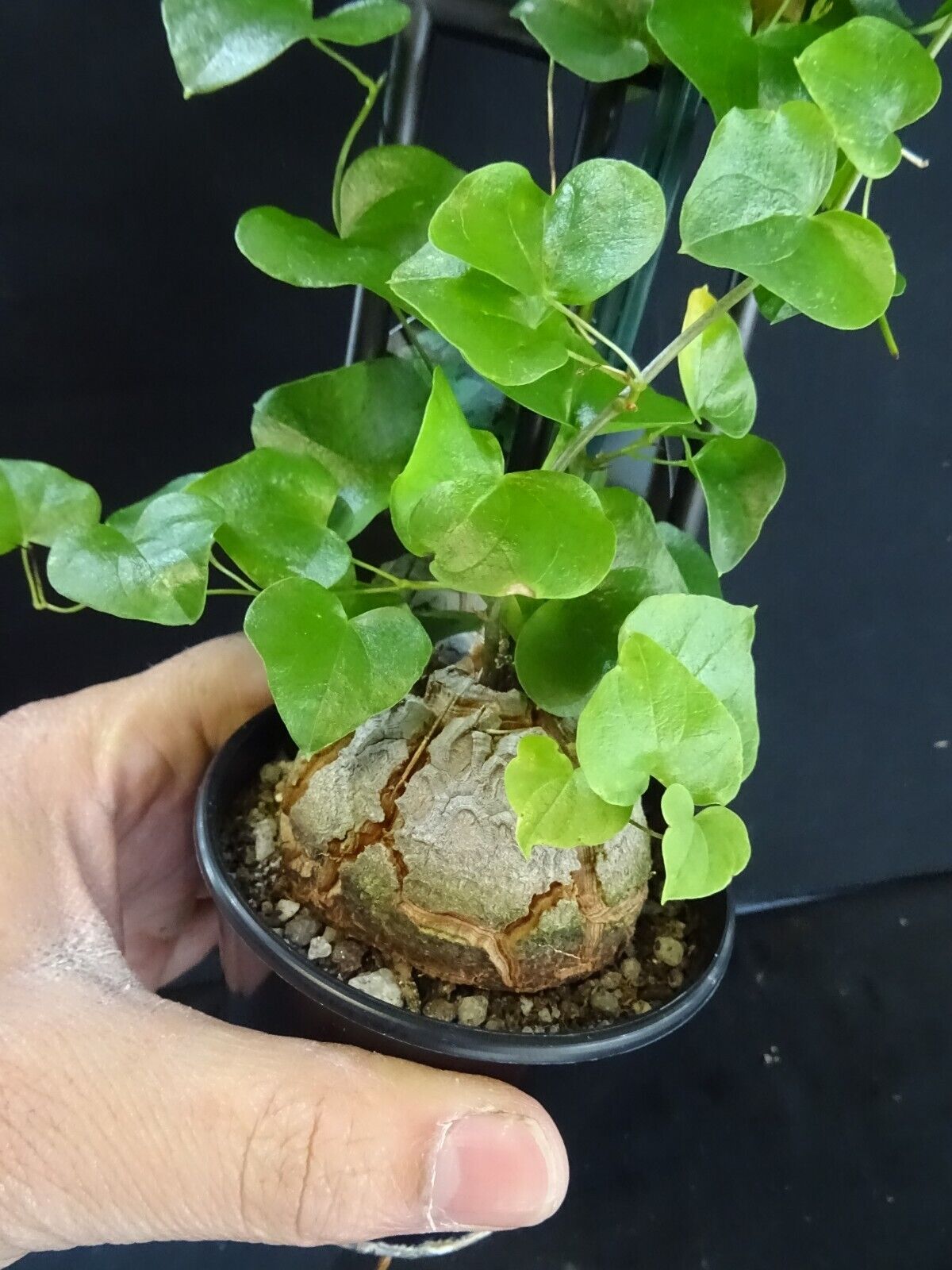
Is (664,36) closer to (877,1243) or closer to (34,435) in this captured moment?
(34,435)

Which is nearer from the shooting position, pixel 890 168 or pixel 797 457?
pixel 890 168

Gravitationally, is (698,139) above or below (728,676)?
above

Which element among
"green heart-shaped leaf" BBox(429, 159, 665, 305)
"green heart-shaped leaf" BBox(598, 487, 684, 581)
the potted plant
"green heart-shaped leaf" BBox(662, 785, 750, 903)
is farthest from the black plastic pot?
"green heart-shaped leaf" BBox(429, 159, 665, 305)

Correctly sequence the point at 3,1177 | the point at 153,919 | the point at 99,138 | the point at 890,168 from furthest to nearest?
1. the point at 153,919
2. the point at 99,138
3. the point at 3,1177
4. the point at 890,168

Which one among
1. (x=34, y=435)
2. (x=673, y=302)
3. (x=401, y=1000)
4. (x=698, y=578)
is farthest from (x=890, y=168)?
(x=34, y=435)

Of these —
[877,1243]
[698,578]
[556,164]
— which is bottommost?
[877,1243]

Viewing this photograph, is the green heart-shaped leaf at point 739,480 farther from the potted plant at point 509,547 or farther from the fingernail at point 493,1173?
the fingernail at point 493,1173

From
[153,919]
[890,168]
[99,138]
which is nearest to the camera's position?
[890,168]

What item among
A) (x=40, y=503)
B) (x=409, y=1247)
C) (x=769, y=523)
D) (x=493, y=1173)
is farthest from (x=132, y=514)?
(x=769, y=523)

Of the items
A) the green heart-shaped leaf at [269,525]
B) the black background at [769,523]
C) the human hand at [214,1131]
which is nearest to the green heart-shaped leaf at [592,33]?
the green heart-shaped leaf at [269,525]
